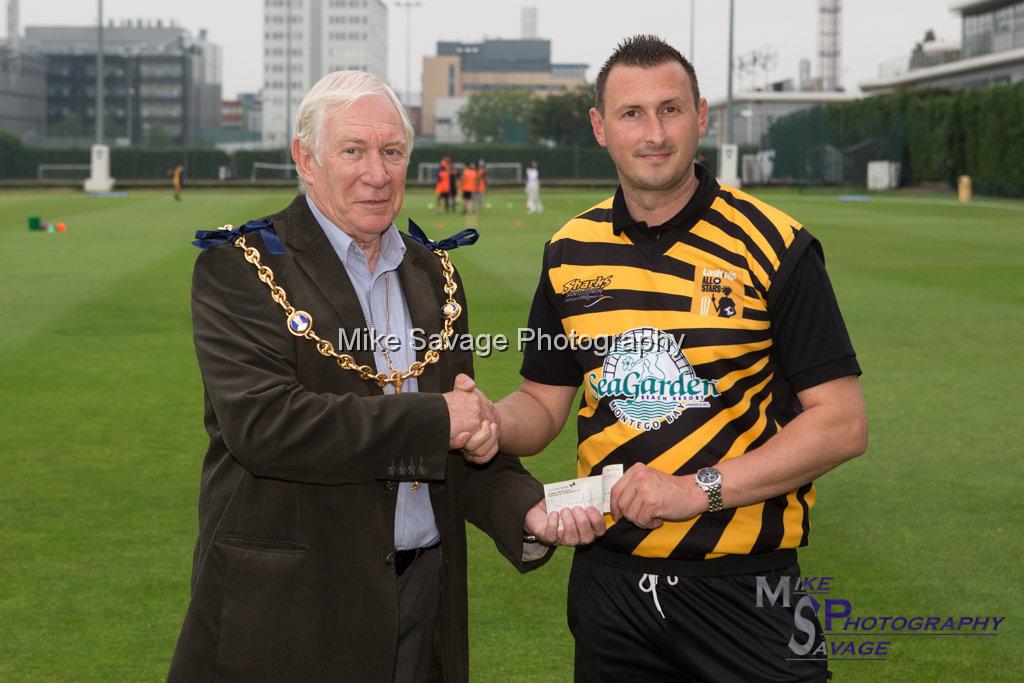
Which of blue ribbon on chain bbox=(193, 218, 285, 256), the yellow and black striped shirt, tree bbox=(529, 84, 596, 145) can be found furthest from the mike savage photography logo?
tree bbox=(529, 84, 596, 145)

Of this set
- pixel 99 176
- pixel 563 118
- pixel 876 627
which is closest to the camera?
pixel 876 627

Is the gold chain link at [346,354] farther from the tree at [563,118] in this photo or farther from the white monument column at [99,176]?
the tree at [563,118]

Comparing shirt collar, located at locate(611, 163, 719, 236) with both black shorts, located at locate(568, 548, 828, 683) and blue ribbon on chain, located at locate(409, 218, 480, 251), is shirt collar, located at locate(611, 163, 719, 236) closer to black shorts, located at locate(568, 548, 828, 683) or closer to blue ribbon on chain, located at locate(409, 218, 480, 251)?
blue ribbon on chain, located at locate(409, 218, 480, 251)

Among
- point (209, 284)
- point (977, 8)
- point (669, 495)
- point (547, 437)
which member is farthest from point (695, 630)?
point (977, 8)

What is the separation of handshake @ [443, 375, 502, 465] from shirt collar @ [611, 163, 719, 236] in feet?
1.91

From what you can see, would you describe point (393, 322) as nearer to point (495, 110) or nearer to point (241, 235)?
point (241, 235)

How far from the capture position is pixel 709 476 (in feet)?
10.6

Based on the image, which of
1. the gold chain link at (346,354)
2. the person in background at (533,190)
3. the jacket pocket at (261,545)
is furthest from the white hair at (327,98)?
the person in background at (533,190)

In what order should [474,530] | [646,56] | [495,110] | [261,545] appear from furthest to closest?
1. [495,110]
2. [474,530]
3. [646,56]
4. [261,545]

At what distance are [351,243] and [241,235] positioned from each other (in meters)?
0.28

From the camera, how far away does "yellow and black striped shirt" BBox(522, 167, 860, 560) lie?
329cm

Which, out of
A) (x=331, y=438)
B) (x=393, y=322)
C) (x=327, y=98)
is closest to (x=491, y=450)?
(x=393, y=322)

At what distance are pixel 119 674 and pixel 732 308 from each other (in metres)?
3.26

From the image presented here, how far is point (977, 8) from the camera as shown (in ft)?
273
